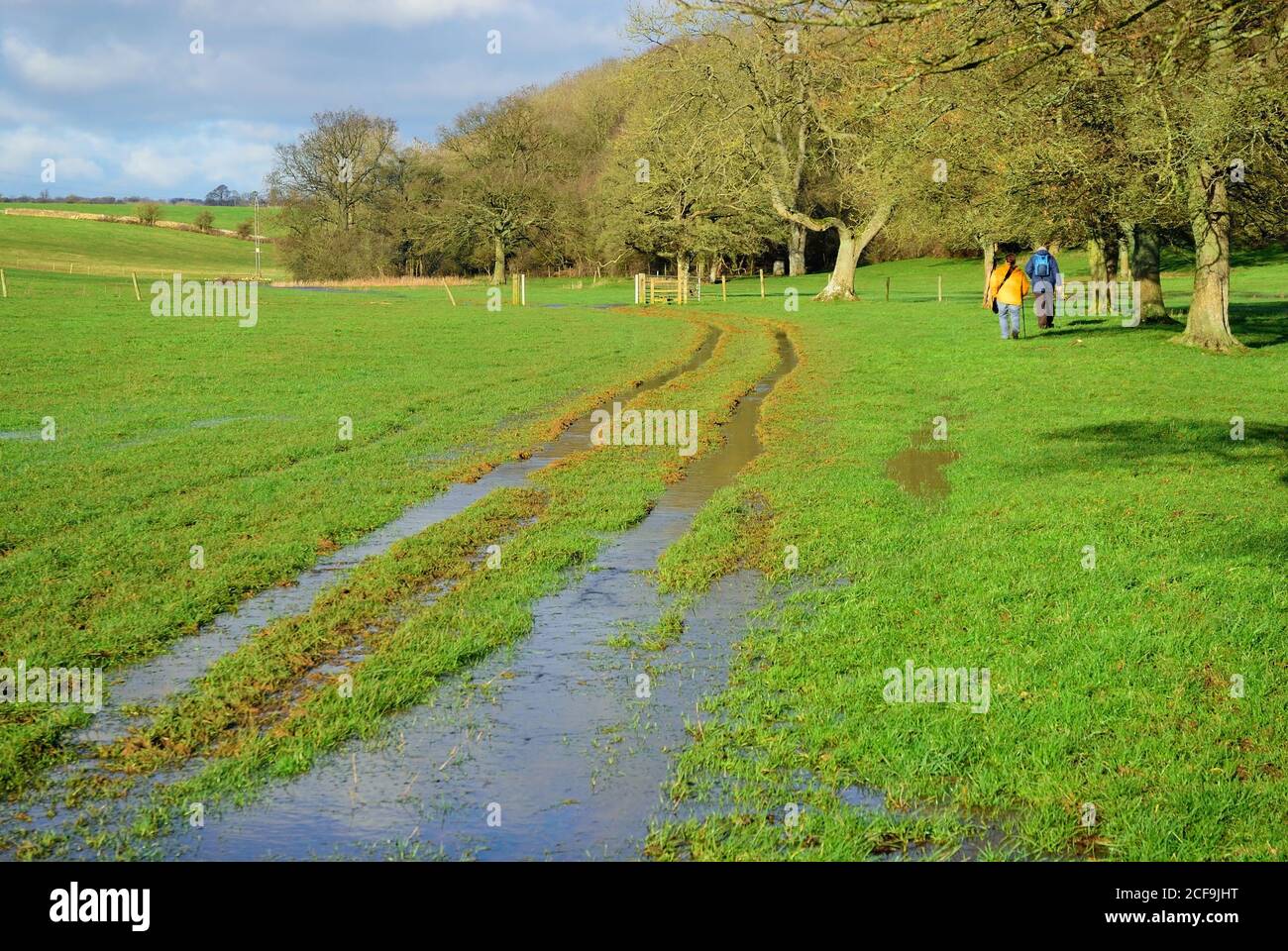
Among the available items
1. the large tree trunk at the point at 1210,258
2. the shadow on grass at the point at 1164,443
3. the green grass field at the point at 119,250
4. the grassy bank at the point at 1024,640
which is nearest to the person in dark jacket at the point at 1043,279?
the large tree trunk at the point at 1210,258

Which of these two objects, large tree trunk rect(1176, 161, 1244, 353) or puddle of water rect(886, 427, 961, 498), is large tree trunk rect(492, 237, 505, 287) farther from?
puddle of water rect(886, 427, 961, 498)

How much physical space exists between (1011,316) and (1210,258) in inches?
240

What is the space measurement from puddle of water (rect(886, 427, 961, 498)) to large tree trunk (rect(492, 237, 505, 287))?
79231mm

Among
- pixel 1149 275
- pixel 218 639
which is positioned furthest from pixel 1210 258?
pixel 218 639

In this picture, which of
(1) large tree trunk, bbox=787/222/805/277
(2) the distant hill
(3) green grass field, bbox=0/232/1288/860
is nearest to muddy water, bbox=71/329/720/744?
(3) green grass field, bbox=0/232/1288/860

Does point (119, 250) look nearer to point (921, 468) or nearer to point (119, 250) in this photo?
point (119, 250)

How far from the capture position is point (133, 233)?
130375 mm

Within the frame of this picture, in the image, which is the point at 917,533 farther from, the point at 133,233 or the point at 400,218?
the point at 133,233

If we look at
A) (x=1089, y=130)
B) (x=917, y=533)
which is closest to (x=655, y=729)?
(x=917, y=533)

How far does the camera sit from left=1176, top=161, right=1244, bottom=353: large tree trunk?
85.5 feet

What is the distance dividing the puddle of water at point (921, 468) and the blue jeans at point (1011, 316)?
1635cm

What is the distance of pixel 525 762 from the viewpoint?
244 inches

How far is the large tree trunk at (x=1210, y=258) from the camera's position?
2605cm
